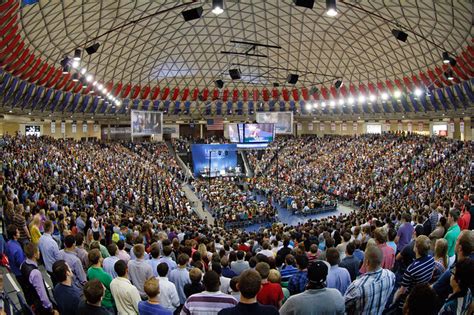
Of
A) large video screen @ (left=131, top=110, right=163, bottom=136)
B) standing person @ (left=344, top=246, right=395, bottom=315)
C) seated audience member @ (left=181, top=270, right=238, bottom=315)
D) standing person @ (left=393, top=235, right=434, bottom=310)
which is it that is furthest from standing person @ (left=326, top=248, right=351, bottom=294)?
large video screen @ (left=131, top=110, right=163, bottom=136)

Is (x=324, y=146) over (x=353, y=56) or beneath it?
beneath

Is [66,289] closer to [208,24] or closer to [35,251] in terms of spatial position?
[35,251]

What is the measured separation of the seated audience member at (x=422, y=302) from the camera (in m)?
2.72

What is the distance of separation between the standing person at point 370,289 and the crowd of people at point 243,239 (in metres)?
0.01

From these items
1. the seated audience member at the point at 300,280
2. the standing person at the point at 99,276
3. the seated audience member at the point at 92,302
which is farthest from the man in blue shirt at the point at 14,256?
the seated audience member at the point at 300,280

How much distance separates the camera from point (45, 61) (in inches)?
1214

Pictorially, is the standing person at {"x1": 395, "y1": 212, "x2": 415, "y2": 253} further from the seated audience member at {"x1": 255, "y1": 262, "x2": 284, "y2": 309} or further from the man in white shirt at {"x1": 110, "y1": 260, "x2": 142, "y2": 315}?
the man in white shirt at {"x1": 110, "y1": 260, "x2": 142, "y2": 315}

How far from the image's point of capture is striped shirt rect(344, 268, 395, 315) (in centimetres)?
360

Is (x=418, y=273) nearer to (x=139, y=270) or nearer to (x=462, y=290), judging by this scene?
(x=462, y=290)

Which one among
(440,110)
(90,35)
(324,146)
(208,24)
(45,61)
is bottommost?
(324,146)

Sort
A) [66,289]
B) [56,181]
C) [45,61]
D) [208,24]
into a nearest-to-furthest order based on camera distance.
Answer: [66,289] → [56,181] → [45,61] → [208,24]

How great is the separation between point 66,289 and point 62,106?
1508 inches

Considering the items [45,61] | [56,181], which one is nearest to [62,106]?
[45,61]

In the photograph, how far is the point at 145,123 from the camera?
45.2 metres
